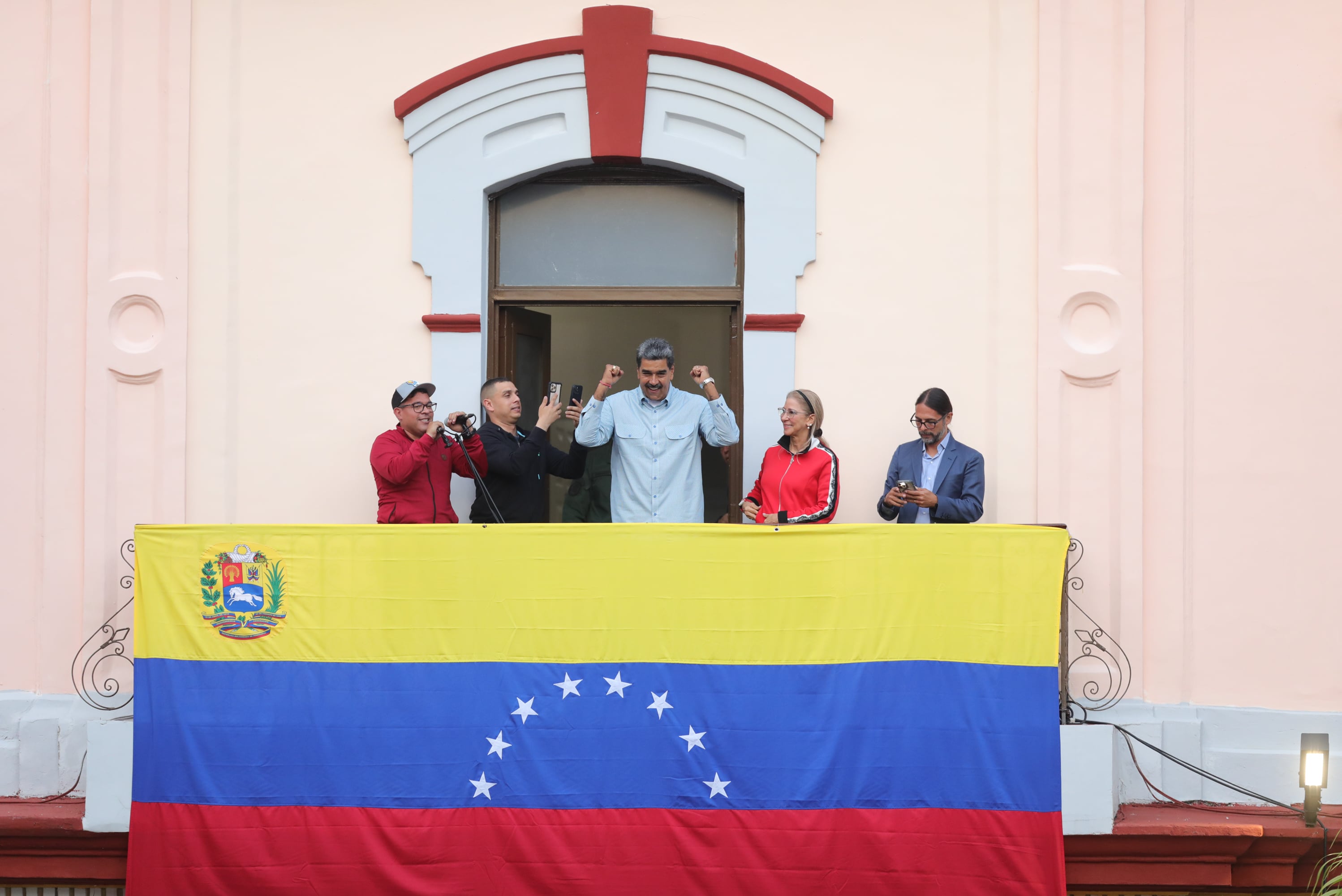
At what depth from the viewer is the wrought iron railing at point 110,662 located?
6.09m

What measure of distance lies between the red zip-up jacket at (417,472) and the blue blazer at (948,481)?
201 centimetres

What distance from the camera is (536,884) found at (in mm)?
5070

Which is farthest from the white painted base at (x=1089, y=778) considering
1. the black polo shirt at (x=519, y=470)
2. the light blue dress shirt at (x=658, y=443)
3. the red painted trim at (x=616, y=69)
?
the red painted trim at (x=616, y=69)

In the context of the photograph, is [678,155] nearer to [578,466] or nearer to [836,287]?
[836,287]

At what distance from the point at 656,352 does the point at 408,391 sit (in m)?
1.20

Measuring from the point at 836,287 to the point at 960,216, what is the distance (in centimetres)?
72

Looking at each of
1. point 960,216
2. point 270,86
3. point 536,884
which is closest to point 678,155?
point 960,216

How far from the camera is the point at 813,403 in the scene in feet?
18.5

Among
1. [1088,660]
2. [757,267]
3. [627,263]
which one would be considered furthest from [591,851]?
[627,263]

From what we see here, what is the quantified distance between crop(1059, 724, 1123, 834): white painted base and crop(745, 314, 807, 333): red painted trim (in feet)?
7.66

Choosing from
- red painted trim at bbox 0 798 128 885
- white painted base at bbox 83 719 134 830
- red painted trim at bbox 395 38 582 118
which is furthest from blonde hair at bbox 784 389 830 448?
red painted trim at bbox 0 798 128 885

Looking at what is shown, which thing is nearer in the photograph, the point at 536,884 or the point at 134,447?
the point at 536,884

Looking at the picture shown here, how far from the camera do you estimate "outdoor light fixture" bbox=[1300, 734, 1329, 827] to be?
5359 millimetres

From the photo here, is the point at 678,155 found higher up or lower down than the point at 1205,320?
higher up
